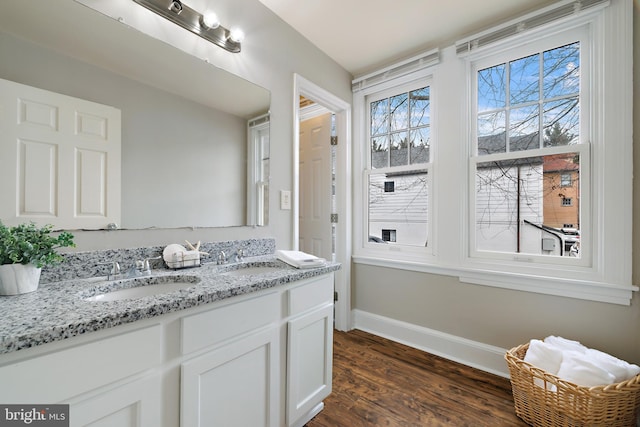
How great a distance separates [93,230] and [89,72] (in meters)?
0.67

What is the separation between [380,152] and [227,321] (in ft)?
7.02

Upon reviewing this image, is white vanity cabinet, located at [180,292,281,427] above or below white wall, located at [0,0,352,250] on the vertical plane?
below

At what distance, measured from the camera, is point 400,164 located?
2570mm

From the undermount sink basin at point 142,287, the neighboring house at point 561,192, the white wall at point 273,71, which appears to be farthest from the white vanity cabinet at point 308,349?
the neighboring house at point 561,192

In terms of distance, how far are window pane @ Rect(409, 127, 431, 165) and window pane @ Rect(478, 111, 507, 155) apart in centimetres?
40

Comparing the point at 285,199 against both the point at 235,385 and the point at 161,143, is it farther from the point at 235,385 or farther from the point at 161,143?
the point at 235,385

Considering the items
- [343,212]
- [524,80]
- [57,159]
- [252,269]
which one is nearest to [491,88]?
[524,80]

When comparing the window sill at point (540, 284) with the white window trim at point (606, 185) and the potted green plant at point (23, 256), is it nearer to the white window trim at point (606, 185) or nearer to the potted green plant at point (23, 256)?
the white window trim at point (606, 185)

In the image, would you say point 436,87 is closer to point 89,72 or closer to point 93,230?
point 89,72

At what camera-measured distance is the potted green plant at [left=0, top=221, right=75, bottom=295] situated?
0.88m

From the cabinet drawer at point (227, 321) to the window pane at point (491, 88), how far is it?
81.5 inches

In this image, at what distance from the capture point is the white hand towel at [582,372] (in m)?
1.32

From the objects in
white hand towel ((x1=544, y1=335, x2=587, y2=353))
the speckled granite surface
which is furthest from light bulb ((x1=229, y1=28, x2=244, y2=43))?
white hand towel ((x1=544, y1=335, x2=587, y2=353))

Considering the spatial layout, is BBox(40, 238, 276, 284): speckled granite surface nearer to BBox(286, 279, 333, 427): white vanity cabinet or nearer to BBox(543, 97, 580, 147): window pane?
BBox(286, 279, 333, 427): white vanity cabinet
